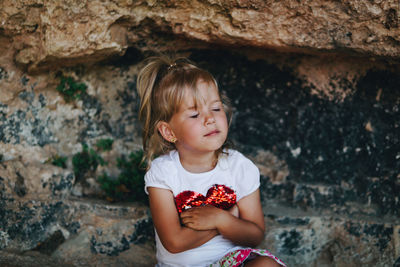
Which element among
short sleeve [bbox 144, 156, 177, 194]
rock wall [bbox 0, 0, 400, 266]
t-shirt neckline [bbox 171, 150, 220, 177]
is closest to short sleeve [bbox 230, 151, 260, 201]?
t-shirt neckline [bbox 171, 150, 220, 177]

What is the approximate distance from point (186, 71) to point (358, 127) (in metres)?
1.33

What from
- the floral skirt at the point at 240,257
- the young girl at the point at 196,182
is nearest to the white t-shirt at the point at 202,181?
the young girl at the point at 196,182

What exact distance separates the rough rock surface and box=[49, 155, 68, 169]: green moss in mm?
654

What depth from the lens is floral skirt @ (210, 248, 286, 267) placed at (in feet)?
6.25

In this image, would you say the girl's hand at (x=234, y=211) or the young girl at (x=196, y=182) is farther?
the girl's hand at (x=234, y=211)

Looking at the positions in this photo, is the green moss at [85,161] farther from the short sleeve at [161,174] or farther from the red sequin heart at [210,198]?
the red sequin heart at [210,198]

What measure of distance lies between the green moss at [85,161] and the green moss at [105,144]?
0.06 metres

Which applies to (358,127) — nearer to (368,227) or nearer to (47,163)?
(368,227)

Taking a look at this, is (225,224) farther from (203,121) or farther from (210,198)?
(203,121)

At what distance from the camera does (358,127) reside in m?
2.62

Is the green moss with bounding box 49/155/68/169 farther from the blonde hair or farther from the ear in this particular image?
the ear

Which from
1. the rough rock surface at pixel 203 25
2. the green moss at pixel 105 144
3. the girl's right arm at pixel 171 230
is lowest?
the girl's right arm at pixel 171 230

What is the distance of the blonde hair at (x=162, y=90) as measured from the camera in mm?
2094

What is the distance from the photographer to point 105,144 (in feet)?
9.46
